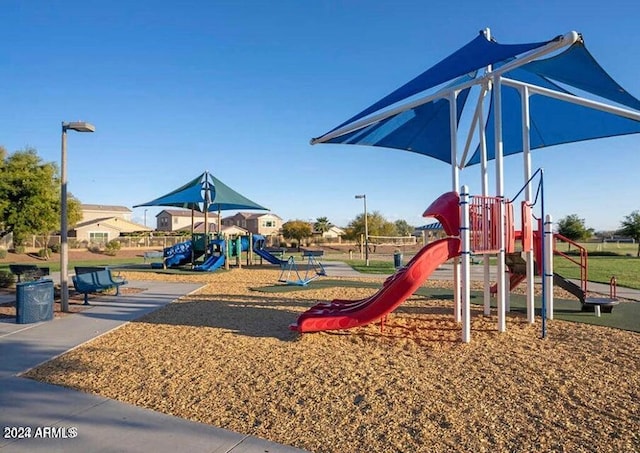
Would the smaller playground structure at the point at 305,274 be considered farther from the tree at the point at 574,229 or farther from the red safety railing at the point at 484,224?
the tree at the point at 574,229

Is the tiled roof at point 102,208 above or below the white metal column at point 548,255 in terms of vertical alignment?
above

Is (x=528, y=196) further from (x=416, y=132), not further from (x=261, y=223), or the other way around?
(x=261, y=223)

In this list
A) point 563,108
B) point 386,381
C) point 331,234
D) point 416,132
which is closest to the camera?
point 386,381

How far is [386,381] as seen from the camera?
5.49 m

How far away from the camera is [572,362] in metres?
6.27

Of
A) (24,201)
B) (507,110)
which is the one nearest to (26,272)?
(24,201)

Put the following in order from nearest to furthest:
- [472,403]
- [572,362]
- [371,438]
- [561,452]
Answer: [561,452] → [371,438] → [472,403] → [572,362]

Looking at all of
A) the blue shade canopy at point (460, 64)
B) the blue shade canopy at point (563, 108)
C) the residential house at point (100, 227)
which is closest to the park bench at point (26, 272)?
the blue shade canopy at point (460, 64)

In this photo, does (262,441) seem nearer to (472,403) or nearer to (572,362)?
(472,403)

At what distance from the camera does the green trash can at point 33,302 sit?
29.7 ft

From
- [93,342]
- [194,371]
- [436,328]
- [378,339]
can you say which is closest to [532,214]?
[436,328]

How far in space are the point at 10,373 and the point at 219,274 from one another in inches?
593

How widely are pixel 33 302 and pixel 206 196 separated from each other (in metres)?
15.0

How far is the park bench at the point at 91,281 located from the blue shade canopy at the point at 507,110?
723 centimetres
